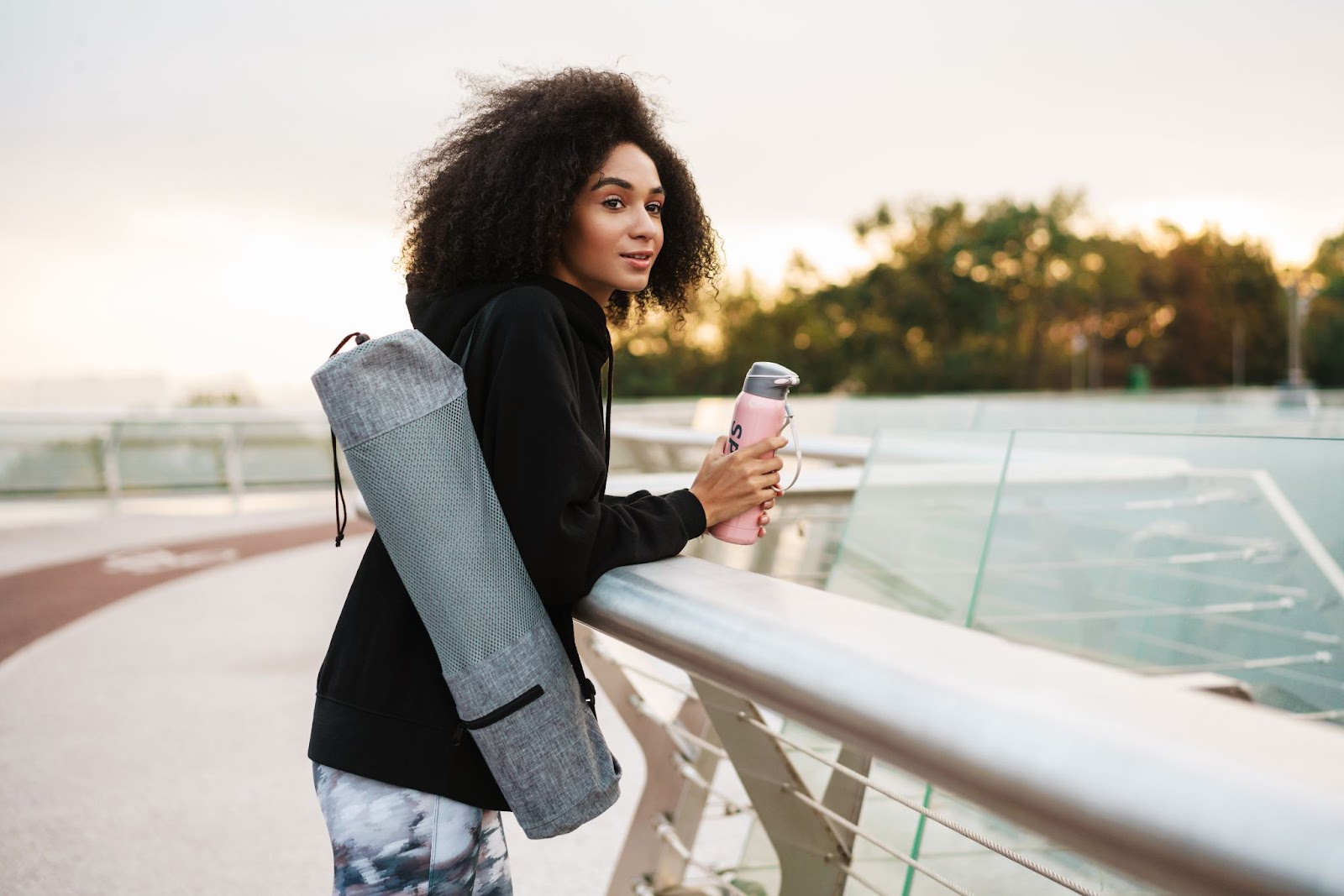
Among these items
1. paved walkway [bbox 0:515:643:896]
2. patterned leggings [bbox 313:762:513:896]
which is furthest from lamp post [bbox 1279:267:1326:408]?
patterned leggings [bbox 313:762:513:896]

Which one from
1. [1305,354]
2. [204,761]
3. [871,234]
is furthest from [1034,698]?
[1305,354]

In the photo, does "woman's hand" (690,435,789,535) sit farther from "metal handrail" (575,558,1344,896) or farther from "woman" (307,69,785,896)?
"metal handrail" (575,558,1344,896)

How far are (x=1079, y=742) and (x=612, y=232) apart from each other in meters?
1.21

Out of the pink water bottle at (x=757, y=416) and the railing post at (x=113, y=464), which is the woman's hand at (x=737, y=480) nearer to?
the pink water bottle at (x=757, y=416)

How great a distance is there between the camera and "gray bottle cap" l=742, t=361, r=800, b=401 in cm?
156

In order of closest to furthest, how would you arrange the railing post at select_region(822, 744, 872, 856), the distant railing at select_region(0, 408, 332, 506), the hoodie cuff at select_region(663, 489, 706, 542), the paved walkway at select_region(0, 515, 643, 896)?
the hoodie cuff at select_region(663, 489, 706, 542) → the railing post at select_region(822, 744, 872, 856) → the paved walkway at select_region(0, 515, 643, 896) → the distant railing at select_region(0, 408, 332, 506)

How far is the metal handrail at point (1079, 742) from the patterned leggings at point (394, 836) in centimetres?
70

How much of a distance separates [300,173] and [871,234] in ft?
140

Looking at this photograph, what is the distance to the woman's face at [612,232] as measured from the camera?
5.68 feet

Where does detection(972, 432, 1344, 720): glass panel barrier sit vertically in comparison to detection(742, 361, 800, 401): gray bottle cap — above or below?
below

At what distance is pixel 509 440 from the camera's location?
1.40 meters

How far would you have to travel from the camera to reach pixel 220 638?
6.96 meters

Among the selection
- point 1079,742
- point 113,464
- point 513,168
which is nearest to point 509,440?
point 513,168

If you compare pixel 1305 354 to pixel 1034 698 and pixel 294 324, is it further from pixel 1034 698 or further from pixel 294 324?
pixel 1034 698
